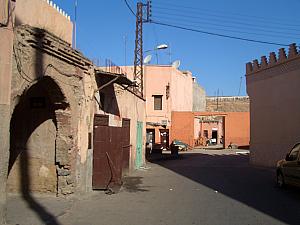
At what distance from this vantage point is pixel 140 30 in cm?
3359

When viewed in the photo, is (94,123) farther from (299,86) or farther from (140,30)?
(140,30)

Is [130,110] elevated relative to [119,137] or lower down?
elevated

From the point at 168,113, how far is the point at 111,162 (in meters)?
38.5

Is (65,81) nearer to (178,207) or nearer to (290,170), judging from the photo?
(178,207)

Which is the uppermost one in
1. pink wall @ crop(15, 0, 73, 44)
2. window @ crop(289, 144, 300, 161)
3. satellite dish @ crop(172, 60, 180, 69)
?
satellite dish @ crop(172, 60, 180, 69)

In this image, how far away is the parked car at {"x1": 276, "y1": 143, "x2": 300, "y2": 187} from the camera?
550 inches

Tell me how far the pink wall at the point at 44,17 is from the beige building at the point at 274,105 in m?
13.5

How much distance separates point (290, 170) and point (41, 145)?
8.28 m

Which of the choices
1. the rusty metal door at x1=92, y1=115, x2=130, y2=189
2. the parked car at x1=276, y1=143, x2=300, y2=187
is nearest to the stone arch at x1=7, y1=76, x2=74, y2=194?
the rusty metal door at x1=92, y1=115, x2=130, y2=189

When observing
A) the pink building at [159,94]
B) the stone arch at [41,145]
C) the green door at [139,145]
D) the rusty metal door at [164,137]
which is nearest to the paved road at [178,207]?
the stone arch at [41,145]

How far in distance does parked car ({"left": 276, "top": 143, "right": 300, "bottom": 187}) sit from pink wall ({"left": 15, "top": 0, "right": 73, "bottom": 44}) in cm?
872

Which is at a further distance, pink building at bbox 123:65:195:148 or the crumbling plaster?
pink building at bbox 123:65:195:148

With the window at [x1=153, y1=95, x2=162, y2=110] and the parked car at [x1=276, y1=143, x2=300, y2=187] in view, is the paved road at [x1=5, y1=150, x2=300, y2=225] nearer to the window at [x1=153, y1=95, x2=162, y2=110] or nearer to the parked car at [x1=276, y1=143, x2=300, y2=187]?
the parked car at [x1=276, y1=143, x2=300, y2=187]

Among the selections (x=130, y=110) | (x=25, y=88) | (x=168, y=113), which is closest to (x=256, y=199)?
(x=25, y=88)
